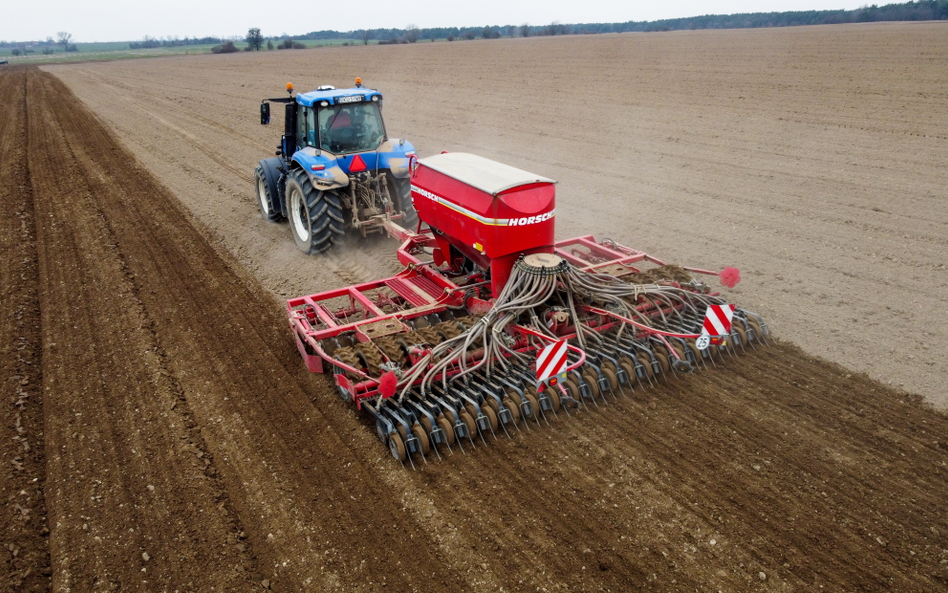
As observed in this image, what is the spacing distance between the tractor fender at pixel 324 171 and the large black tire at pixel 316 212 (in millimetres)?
166

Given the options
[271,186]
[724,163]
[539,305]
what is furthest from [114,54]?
[539,305]

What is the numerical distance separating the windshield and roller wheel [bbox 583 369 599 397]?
4490 millimetres

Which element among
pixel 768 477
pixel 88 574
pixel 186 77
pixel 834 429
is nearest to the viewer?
pixel 88 574

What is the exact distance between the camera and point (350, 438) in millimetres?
4855

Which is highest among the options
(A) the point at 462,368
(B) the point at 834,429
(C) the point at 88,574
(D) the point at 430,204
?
(D) the point at 430,204

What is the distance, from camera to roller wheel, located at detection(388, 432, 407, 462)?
446 cm

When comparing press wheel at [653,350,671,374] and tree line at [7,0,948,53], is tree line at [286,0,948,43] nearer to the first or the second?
tree line at [7,0,948,53]

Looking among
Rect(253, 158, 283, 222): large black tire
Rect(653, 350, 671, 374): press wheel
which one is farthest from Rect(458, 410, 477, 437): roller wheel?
Rect(253, 158, 283, 222): large black tire

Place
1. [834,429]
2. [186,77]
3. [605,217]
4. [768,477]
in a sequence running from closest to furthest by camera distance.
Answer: [768,477]
[834,429]
[605,217]
[186,77]

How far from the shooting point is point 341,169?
26.0 feet

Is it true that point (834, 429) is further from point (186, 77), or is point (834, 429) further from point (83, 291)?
point (186, 77)

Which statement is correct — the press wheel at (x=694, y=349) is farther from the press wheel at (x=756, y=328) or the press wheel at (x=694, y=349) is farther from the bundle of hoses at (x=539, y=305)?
the press wheel at (x=756, y=328)

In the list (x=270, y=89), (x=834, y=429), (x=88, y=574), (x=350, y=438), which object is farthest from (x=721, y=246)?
(x=270, y=89)

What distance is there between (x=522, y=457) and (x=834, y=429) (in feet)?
7.65
